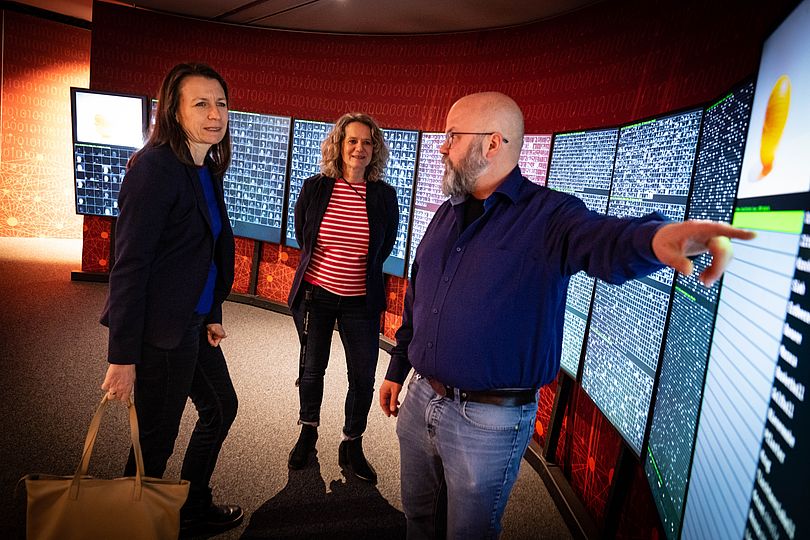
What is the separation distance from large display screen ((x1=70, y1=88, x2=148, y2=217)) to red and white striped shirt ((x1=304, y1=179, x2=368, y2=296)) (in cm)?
317

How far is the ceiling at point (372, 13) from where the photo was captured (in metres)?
→ 3.01

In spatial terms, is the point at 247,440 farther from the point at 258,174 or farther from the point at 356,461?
the point at 258,174

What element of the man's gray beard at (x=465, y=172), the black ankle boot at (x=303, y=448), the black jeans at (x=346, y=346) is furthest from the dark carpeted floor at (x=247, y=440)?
the man's gray beard at (x=465, y=172)

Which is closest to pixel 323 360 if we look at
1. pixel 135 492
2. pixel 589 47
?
pixel 135 492

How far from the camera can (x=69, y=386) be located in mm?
2836

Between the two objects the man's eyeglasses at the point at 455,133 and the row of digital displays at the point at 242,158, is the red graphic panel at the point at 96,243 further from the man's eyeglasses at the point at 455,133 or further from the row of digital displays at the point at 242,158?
the man's eyeglasses at the point at 455,133

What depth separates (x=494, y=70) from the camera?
134 inches

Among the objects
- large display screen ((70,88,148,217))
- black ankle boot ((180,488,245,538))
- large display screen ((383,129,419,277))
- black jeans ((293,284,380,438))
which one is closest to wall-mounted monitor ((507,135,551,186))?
large display screen ((383,129,419,277))

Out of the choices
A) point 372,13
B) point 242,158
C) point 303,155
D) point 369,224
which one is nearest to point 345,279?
point 369,224

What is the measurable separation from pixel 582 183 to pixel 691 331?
1.25 m

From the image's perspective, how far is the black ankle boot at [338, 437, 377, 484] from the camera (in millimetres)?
2260

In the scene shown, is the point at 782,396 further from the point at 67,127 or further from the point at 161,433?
the point at 67,127

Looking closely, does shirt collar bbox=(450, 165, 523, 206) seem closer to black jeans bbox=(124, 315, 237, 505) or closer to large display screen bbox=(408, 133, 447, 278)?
black jeans bbox=(124, 315, 237, 505)

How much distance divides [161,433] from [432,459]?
808 mm
